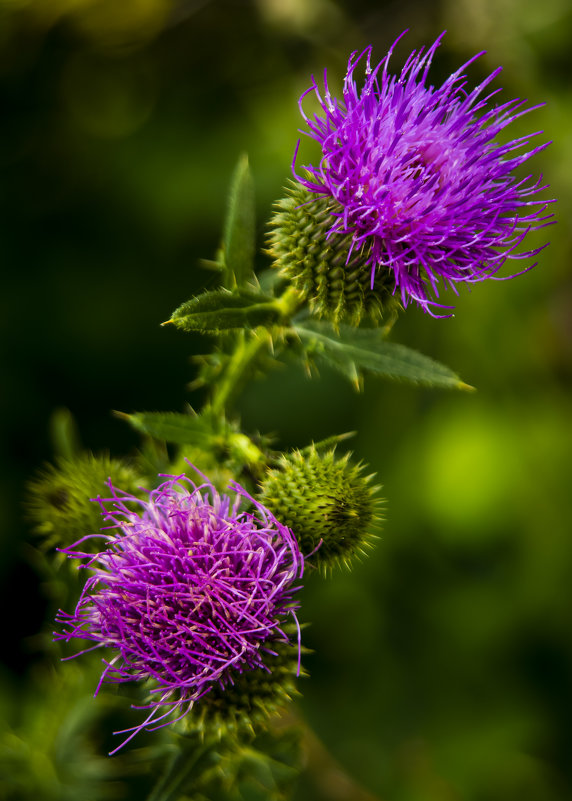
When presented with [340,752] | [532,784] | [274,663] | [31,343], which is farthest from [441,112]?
[532,784]

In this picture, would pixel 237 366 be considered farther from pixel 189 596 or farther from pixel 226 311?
pixel 189 596

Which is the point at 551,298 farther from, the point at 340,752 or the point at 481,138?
the point at 340,752

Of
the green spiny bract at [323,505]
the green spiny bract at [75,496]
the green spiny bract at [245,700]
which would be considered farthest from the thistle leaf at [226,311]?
the green spiny bract at [245,700]

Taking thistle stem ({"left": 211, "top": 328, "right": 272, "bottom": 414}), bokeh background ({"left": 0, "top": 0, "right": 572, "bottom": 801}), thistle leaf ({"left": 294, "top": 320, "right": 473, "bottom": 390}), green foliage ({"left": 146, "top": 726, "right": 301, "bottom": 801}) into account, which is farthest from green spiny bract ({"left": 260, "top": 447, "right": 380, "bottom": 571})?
bokeh background ({"left": 0, "top": 0, "right": 572, "bottom": 801})

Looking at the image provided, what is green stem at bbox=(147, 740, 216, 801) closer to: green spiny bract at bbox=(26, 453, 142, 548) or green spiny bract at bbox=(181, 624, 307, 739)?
green spiny bract at bbox=(181, 624, 307, 739)

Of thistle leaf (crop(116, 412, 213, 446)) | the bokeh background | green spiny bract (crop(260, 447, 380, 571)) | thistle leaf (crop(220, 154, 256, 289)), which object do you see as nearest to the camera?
green spiny bract (crop(260, 447, 380, 571))

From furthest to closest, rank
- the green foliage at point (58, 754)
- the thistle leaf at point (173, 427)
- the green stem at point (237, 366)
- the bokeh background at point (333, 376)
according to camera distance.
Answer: the bokeh background at point (333, 376), the green foliage at point (58, 754), the green stem at point (237, 366), the thistle leaf at point (173, 427)

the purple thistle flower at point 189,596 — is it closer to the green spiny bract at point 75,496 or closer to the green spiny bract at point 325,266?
the green spiny bract at point 75,496
